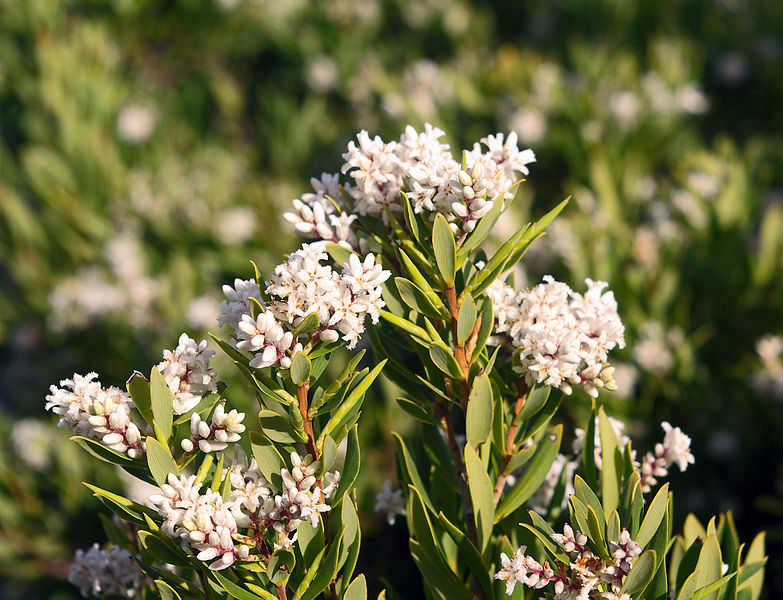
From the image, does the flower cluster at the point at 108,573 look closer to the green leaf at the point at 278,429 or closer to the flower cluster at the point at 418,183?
the green leaf at the point at 278,429

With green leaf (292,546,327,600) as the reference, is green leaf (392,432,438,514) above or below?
above

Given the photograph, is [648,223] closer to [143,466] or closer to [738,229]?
[738,229]

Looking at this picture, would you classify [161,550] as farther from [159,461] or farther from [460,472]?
[460,472]

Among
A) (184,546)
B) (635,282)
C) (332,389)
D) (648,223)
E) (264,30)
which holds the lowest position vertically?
(184,546)

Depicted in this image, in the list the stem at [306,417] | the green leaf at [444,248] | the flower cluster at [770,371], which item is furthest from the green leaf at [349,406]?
the flower cluster at [770,371]

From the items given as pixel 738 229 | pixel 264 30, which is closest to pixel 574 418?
pixel 738 229

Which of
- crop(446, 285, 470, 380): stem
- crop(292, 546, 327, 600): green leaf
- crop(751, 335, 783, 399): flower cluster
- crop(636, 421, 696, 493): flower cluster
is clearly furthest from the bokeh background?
crop(292, 546, 327, 600): green leaf

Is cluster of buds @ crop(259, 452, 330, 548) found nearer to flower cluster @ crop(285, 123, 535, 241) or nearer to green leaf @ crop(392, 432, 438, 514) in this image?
green leaf @ crop(392, 432, 438, 514)

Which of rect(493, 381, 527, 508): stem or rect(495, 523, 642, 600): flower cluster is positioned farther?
rect(493, 381, 527, 508): stem
